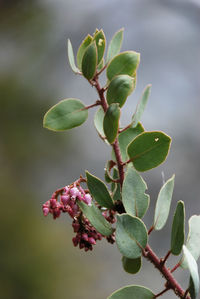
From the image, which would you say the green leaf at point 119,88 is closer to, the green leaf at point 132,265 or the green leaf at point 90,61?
the green leaf at point 90,61

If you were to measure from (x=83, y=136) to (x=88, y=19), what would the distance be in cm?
40

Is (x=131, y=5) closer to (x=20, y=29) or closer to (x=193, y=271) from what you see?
(x=20, y=29)

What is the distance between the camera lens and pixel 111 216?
1.17 feet

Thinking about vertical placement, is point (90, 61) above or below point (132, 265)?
above

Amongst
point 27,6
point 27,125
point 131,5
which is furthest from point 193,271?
point 27,6

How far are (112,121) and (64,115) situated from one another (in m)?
0.06

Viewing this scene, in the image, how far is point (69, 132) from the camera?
1.14 m

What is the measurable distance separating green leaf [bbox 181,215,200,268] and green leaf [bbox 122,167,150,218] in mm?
46

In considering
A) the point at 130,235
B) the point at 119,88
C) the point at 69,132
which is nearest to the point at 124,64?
the point at 119,88

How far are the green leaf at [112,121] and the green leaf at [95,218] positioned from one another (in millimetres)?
54

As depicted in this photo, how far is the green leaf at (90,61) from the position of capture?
31 cm

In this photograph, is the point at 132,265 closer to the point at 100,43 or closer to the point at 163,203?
the point at 163,203

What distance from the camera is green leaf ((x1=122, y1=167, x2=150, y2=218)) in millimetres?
311

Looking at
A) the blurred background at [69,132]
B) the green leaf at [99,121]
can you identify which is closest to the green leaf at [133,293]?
the green leaf at [99,121]
